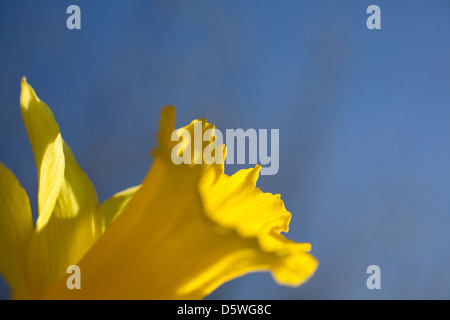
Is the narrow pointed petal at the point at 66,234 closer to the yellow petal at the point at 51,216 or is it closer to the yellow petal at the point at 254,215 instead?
the yellow petal at the point at 51,216

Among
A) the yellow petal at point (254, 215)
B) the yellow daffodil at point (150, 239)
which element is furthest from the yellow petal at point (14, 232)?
the yellow petal at point (254, 215)

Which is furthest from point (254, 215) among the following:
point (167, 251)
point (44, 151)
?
point (44, 151)

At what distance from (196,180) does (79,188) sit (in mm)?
156

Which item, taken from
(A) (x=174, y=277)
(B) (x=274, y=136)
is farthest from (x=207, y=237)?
(B) (x=274, y=136)

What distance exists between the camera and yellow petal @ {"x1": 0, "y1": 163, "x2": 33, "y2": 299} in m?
0.41

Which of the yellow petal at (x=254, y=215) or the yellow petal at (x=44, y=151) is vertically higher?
the yellow petal at (x=44, y=151)

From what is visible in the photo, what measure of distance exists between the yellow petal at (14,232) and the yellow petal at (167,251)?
0.05 m

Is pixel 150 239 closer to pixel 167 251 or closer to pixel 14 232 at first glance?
pixel 167 251

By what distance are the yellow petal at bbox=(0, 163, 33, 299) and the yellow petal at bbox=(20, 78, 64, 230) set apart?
3 cm

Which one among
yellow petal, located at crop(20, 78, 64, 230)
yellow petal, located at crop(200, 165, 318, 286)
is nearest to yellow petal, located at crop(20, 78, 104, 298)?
yellow petal, located at crop(20, 78, 64, 230)

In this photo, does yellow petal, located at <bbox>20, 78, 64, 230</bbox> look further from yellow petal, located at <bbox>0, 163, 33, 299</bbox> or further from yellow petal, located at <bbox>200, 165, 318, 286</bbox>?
yellow petal, located at <bbox>200, 165, 318, 286</bbox>

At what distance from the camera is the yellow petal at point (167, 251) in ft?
1.27

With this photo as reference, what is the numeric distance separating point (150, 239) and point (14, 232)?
131mm

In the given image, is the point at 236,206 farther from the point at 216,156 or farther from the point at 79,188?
the point at 79,188
